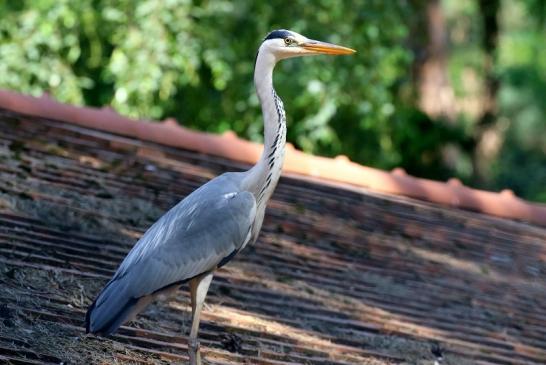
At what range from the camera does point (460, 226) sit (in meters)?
8.30

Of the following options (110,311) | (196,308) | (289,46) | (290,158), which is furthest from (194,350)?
(290,158)

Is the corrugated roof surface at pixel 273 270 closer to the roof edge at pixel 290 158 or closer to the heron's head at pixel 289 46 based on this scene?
the roof edge at pixel 290 158

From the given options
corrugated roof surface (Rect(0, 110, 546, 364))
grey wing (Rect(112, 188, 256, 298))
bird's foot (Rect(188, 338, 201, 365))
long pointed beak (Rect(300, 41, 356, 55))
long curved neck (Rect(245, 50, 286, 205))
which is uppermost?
long pointed beak (Rect(300, 41, 356, 55))

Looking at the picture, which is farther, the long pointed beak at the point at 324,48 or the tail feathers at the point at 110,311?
the long pointed beak at the point at 324,48

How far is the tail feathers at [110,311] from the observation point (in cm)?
420

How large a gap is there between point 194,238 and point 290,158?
405 cm

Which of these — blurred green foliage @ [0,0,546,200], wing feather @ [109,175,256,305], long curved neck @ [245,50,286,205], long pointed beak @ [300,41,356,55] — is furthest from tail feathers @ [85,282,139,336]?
blurred green foliage @ [0,0,546,200]

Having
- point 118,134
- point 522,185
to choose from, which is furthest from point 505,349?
point 522,185

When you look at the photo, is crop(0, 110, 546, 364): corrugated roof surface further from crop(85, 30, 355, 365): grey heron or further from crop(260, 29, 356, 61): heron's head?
crop(260, 29, 356, 61): heron's head

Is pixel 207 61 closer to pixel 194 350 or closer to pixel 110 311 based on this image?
pixel 194 350

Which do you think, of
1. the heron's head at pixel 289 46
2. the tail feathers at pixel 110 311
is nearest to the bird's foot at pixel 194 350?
the tail feathers at pixel 110 311

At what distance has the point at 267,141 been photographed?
15.9ft

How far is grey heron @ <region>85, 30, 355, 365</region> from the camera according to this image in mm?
4461

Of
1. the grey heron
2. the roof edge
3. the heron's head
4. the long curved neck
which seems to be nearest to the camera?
the grey heron
